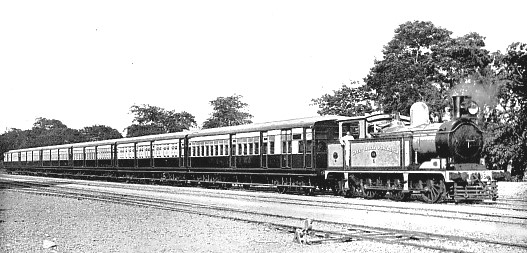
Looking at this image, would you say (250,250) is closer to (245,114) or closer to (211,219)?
(211,219)

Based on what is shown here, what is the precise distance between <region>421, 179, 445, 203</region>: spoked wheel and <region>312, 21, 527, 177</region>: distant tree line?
17362 mm

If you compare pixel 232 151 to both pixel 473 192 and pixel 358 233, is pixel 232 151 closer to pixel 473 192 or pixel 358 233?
pixel 473 192

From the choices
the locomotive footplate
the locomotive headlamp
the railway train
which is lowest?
the locomotive footplate

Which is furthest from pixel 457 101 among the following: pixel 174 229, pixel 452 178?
pixel 174 229

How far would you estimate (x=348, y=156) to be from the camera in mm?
21453

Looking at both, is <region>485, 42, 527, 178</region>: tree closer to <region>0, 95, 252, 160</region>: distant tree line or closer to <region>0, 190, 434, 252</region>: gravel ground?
<region>0, 190, 434, 252</region>: gravel ground

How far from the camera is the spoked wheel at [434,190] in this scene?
18750 mm

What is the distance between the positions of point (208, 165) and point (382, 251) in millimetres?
20924

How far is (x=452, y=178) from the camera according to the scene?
59.4 ft

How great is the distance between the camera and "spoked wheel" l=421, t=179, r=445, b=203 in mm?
18750

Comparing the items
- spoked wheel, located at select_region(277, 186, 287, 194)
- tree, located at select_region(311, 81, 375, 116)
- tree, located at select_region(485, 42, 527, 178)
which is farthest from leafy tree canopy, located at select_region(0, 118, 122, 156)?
spoked wheel, located at select_region(277, 186, 287, 194)

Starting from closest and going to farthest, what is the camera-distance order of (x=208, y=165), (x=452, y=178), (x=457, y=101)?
(x=452, y=178), (x=457, y=101), (x=208, y=165)

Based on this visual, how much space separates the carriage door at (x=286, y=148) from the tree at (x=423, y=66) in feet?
67.9

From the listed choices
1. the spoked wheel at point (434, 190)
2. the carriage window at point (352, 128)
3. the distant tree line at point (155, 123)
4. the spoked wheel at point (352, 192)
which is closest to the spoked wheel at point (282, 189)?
the spoked wheel at point (352, 192)
